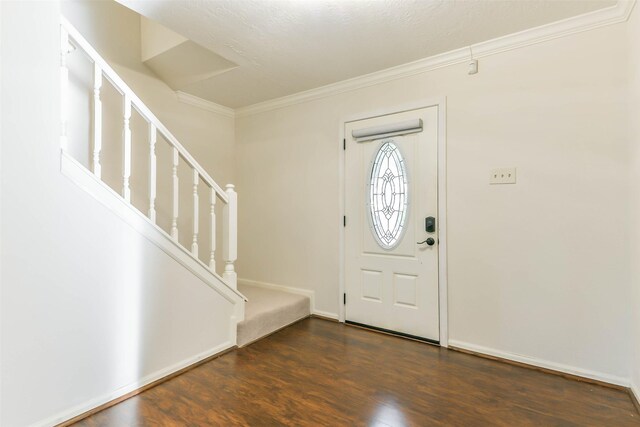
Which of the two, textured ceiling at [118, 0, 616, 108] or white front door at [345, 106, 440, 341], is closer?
textured ceiling at [118, 0, 616, 108]

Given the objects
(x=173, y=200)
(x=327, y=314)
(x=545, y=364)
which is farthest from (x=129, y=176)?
(x=545, y=364)

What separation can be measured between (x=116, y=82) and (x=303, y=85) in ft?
5.82

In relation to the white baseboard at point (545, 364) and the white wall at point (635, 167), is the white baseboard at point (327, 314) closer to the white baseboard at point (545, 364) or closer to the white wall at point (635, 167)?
the white baseboard at point (545, 364)

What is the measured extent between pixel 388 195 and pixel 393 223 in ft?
0.85

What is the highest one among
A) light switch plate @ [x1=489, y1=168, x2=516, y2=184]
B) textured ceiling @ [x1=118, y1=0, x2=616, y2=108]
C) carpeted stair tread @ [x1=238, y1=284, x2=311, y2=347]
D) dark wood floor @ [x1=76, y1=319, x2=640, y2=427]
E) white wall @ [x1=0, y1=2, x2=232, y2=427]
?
textured ceiling @ [x1=118, y1=0, x2=616, y2=108]

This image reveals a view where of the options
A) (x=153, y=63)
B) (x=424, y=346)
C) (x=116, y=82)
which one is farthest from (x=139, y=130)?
(x=424, y=346)

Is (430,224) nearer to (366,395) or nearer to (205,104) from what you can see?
(366,395)

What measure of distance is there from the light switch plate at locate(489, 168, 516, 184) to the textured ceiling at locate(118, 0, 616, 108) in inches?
39.2

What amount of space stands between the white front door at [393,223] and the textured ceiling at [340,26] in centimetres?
56

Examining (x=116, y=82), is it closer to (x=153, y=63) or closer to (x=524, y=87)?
(x=153, y=63)

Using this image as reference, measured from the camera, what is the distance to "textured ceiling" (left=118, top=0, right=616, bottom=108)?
201cm

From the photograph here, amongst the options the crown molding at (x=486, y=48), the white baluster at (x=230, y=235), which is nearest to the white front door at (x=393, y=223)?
the crown molding at (x=486, y=48)

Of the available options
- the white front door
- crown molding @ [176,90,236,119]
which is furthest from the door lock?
crown molding @ [176,90,236,119]

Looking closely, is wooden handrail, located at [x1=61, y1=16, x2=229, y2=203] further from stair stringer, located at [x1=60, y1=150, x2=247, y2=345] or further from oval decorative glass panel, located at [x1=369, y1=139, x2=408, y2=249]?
A: oval decorative glass panel, located at [x1=369, y1=139, x2=408, y2=249]
